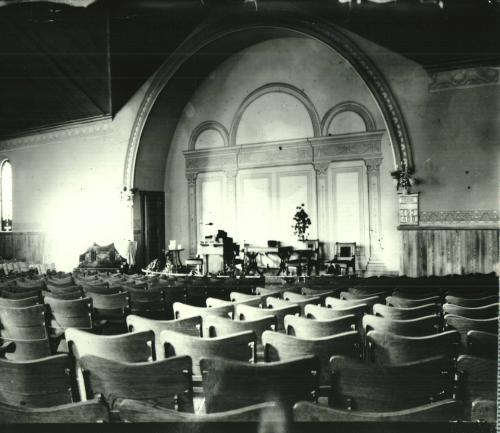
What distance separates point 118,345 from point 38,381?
1.80 ft

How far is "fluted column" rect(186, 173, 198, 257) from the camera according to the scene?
1752 centimetres

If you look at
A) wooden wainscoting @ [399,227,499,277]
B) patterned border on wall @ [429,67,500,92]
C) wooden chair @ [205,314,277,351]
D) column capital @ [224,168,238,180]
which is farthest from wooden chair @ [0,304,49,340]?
column capital @ [224,168,238,180]

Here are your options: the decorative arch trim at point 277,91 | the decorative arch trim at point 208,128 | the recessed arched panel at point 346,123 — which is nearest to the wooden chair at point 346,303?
the recessed arched panel at point 346,123

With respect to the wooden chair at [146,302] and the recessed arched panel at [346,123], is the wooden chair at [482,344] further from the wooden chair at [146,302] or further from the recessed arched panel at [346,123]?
the recessed arched panel at [346,123]

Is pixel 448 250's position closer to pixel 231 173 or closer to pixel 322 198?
pixel 322 198

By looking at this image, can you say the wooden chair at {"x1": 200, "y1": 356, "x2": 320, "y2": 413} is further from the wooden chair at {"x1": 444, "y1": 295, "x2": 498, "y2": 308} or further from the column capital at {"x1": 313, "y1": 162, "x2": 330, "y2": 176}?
the column capital at {"x1": 313, "y1": 162, "x2": 330, "y2": 176}

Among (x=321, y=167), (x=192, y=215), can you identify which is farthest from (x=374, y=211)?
(x=192, y=215)

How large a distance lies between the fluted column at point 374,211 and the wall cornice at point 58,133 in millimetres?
8951

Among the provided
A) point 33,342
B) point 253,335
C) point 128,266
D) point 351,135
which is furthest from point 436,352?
point 128,266

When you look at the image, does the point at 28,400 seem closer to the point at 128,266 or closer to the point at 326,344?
the point at 326,344

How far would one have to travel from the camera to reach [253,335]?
3086 mm

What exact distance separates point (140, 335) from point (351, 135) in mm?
12324

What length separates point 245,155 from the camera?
16516 millimetres

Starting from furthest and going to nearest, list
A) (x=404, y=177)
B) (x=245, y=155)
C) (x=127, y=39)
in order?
(x=245, y=155), (x=127, y=39), (x=404, y=177)
